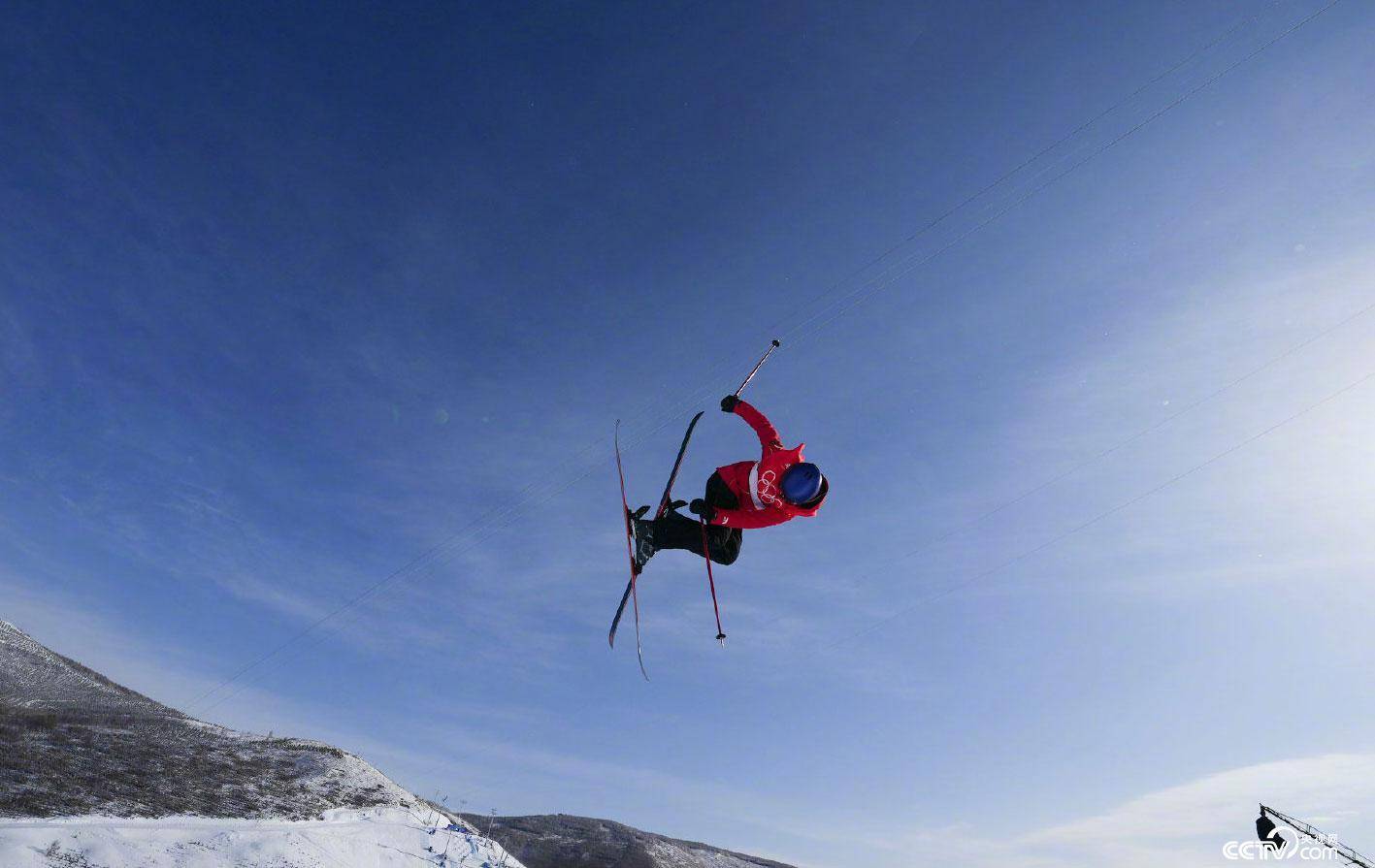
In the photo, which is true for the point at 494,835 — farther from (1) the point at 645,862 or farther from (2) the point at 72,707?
(2) the point at 72,707

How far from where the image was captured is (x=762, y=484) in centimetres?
1101

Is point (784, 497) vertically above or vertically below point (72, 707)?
above

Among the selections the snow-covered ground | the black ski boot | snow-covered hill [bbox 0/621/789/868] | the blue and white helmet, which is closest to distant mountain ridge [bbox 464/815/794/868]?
snow-covered hill [bbox 0/621/789/868]

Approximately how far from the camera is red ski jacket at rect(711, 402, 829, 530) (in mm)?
10672

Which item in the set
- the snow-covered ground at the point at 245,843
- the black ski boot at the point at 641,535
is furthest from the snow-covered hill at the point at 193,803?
the black ski boot at the point at 641,535

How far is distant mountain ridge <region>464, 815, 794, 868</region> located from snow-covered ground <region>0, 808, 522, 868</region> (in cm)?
1329

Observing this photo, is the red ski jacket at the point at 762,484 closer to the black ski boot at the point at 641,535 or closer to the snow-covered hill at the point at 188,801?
the black ski boot at the point at 641,535

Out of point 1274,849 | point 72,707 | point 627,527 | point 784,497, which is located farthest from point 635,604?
point 72,707

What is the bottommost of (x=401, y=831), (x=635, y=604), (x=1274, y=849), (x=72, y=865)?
(x=72, y=865)

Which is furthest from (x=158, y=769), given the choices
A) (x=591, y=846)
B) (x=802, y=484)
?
(x=591, y=846)

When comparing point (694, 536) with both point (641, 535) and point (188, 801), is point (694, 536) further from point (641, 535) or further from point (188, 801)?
point (188, 801)

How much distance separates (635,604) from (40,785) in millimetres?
14023

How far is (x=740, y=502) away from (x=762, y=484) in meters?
0.71

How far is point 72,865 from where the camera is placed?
12.3 meters
